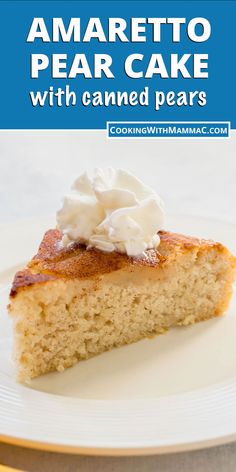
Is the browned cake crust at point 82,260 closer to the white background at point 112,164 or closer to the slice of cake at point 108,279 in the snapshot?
the slice of cake at point 108,279

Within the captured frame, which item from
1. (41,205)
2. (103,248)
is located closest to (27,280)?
(103,248)

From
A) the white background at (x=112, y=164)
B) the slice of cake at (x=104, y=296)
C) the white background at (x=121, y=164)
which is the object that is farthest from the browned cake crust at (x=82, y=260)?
the white background at (x=121, y=164)

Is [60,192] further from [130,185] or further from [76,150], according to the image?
[130,185]

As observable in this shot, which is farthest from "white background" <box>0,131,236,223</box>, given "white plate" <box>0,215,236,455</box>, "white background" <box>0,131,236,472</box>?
"white plate" <box>0,215,236,455</box>

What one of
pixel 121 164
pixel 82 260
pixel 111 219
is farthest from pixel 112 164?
pixel 82 260

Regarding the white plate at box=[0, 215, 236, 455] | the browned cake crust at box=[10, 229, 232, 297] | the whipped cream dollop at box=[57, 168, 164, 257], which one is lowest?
the white plate at box=[0, 215, 236, 455]

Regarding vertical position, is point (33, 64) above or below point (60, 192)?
above

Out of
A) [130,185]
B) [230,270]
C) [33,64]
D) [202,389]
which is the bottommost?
[202,389]

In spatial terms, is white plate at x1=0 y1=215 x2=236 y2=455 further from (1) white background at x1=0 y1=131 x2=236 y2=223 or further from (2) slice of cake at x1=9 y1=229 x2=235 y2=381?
(1) white background at x1=0 y1=131 x2=236 y2=223
